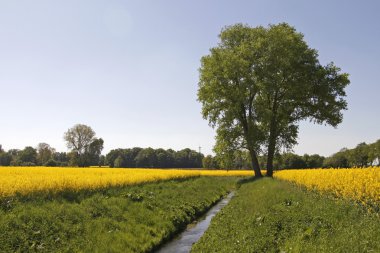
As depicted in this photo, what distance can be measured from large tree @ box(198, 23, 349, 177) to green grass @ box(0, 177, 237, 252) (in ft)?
70.1

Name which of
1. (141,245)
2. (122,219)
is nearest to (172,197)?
→ (122,219)

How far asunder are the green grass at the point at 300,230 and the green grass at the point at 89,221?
9.58 ft

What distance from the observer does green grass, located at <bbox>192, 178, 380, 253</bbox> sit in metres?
9.46

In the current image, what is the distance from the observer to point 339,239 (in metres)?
9.59

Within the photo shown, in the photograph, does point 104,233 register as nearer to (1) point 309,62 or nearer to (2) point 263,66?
(2) point 263,66

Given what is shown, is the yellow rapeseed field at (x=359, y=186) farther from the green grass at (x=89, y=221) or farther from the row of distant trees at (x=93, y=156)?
the row of distant trees at (x=93, y=156)

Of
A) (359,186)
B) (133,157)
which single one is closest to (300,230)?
(359,186)

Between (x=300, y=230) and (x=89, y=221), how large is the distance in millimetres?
8901

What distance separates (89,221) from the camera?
50.8 feet

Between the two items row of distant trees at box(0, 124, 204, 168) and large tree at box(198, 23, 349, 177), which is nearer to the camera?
large tree at box(198, 23, 349, 177)

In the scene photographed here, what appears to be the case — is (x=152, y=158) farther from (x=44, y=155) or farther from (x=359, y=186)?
(x=359, y=186)

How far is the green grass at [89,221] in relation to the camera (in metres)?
12.5

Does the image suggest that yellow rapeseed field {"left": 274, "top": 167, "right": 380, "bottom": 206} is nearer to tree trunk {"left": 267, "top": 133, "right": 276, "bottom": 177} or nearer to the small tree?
tree trunk {"left": 267, "top": 133, "right": 276, "bottom": 177}

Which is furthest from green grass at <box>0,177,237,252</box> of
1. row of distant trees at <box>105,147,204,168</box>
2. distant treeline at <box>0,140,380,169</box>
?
row of distant trees at <box>105,147,204,168</box>
